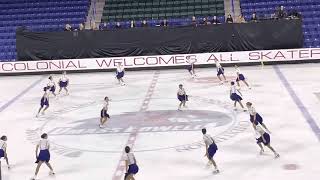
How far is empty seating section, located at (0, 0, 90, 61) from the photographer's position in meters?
39.2

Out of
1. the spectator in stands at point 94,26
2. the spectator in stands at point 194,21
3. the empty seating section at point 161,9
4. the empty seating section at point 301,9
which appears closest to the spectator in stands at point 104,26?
the spectator in stands at point 94,26

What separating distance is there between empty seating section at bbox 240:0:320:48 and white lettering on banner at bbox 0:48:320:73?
239cm

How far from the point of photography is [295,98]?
23.5m

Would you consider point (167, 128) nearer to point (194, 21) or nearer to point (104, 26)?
point (194, 21)

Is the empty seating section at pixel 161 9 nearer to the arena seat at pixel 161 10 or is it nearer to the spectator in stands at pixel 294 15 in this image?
the arena seat at pixel 161 10

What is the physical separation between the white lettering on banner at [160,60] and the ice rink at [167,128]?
2540mm

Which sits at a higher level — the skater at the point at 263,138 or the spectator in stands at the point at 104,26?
the spectator in stands at the point at 104,26

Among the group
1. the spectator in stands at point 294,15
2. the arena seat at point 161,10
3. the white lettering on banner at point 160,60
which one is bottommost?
the white lettering on banner at point 160,60

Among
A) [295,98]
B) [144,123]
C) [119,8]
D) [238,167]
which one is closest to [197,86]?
[295,98]

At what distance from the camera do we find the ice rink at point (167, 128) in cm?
1515

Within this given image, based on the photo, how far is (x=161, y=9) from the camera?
134 feet

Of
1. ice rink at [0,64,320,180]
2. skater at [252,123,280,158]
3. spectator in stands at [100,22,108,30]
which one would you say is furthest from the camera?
spectator in stands at [100,22,108,30]

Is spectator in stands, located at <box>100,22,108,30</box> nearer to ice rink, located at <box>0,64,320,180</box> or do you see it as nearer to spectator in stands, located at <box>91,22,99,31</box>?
spectator in stands, located at <box>91,22,99,31</box>

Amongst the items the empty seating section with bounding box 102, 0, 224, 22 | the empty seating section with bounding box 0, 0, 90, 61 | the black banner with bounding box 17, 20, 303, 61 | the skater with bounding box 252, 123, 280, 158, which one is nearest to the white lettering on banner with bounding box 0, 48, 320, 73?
the black banner with bounding box 17, 20, 303, 61
